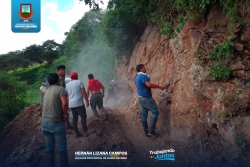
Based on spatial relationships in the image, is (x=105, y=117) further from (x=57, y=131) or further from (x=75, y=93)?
(x=57, y=131)

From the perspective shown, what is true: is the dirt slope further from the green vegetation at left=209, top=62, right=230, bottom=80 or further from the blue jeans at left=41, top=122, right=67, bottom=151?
the green vegetation at left=209, top=62, right=230, bottom=80

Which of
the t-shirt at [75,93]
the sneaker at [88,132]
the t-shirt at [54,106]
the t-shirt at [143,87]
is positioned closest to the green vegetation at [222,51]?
the t-shirt at [143,87]

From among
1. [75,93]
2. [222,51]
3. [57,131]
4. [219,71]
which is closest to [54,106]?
[57,131]

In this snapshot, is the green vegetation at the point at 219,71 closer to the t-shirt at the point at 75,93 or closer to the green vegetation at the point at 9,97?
the t-shirt at the point at 75,93

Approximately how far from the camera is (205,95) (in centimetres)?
619

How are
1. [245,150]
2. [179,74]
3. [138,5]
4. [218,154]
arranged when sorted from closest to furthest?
[245,150], [218,154], [179,74], [138,5]

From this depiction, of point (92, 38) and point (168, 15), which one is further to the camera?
point (92, 38)

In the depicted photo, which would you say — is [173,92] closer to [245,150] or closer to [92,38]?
[245,150]

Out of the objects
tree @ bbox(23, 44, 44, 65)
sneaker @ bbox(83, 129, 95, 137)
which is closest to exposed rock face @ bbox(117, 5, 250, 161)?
sneaker @ bbox(83, 129, 95, 137)

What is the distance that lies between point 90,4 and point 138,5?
1724 mm

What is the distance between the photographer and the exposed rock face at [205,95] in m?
5.62

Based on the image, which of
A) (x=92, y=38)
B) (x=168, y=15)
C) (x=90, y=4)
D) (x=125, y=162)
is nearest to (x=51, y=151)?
(x=125, y=162)

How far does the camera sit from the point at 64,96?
5.29m

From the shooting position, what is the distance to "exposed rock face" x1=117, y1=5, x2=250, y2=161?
5625 mm
